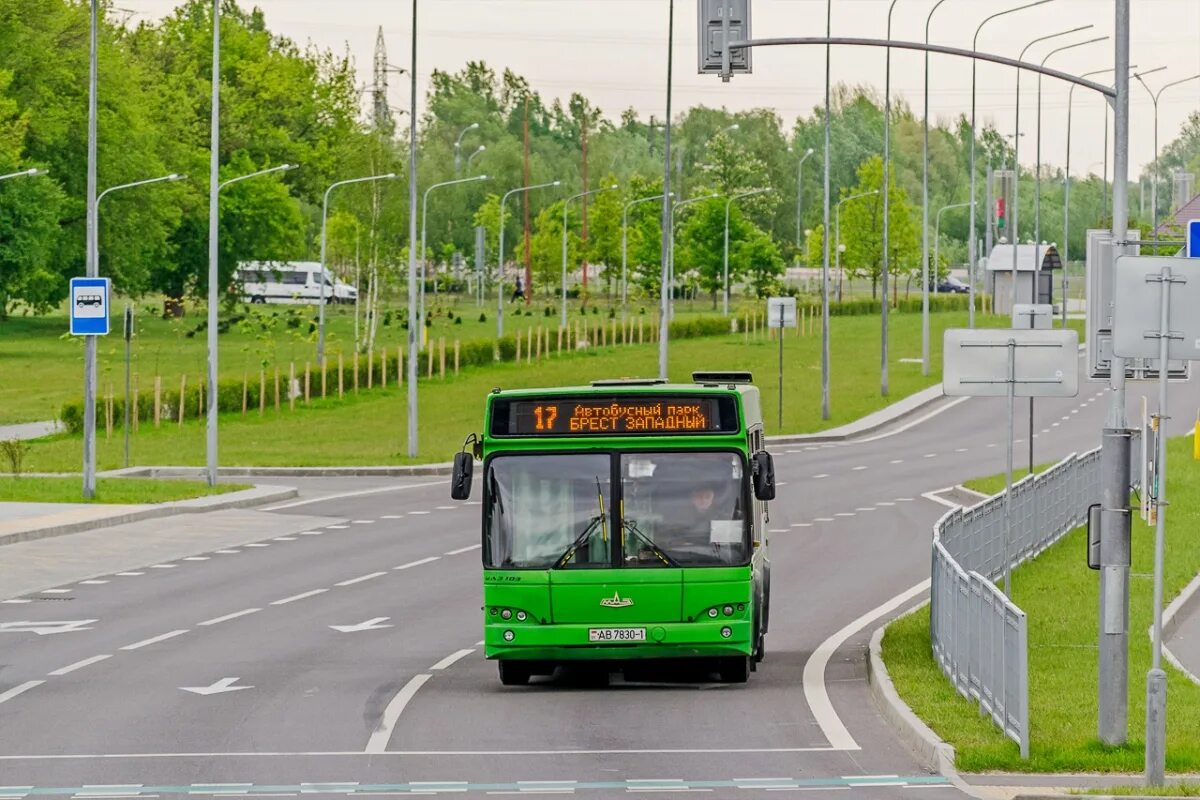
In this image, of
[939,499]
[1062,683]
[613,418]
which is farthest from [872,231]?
[1062,683]

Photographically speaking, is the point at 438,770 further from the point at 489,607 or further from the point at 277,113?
the point at 277,113

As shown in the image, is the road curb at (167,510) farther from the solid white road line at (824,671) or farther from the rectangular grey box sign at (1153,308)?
Result: the rectangular grey box sign at (1153,308)

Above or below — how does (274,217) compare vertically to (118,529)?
above

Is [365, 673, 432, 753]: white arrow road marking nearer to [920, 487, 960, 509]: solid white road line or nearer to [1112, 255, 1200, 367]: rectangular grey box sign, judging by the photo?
[1112, 255, 1200, 367]: rectangular grey box sign

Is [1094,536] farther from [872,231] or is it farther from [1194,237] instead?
[872,231]

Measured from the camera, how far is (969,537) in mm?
24469

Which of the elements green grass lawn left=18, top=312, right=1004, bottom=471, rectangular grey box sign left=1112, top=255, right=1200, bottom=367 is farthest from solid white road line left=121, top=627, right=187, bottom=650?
green grass lawn left=18, top=312, right=1004, bottom=471

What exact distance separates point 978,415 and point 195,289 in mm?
61756

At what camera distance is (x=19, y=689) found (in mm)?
19031

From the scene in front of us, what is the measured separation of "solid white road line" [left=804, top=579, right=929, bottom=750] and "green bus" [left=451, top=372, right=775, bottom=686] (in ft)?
2.19

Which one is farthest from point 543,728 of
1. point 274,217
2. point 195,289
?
point 195,289

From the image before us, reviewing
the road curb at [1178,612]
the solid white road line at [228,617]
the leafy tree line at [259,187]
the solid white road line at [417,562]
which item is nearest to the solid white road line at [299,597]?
the solid white road line at [228,617]

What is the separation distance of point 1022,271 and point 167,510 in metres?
70.0

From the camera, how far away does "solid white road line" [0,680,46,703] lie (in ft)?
60.8
